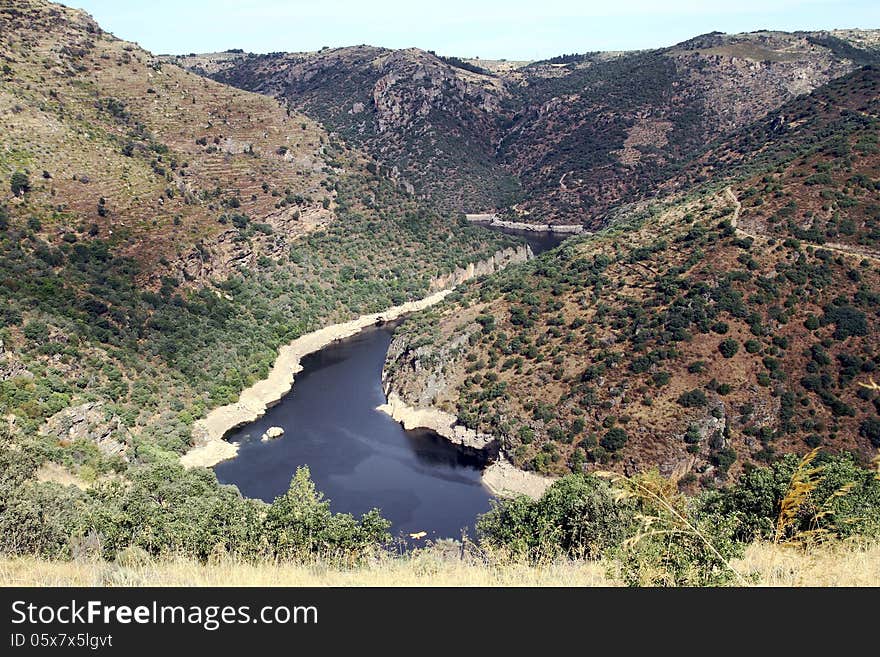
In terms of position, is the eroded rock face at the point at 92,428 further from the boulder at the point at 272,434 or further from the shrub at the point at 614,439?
the shrub at the point at 614,439

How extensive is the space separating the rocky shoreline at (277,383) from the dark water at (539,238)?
27.5 metres

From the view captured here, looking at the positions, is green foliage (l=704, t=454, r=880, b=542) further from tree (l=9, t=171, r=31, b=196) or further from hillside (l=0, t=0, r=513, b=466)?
tree (l=9, t=171, r=31, b=196)

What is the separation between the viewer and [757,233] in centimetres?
6506

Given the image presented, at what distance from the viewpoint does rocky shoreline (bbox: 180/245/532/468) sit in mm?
58656

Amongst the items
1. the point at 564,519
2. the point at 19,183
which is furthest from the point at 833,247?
the point at 19,183

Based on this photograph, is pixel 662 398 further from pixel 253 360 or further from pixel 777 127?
pixel 777 127

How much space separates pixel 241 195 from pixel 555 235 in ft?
270

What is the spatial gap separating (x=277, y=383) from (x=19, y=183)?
115 feet

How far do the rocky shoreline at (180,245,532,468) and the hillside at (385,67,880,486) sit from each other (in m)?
12.9

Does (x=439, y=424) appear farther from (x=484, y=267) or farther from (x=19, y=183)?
(x=484, y=267)

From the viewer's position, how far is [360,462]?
58.7 metres

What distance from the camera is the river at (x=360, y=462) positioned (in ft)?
168

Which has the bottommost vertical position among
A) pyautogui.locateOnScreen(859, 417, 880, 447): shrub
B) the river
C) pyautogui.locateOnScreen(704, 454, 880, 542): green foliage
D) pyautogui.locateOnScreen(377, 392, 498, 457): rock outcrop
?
the river

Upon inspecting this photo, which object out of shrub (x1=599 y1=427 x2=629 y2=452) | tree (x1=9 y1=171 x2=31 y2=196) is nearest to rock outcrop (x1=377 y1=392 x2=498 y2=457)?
shrub (x1=599 y1=427 x2=629 y2=452)
